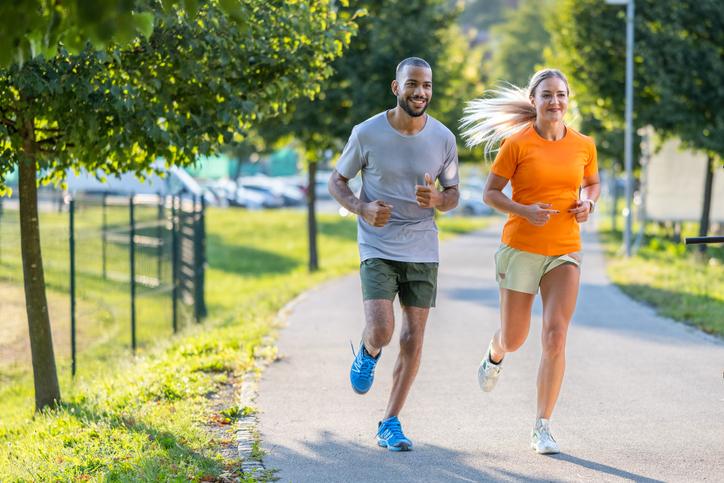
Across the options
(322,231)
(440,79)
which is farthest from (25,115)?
(322,231)

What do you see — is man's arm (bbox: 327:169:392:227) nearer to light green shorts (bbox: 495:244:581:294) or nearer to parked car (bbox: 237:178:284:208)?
light green shorts (bbox: 495:244:581:294)

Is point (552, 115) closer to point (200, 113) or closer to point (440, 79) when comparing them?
point (200, 113)

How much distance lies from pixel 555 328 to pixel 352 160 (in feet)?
4.45

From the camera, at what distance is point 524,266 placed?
247 inches

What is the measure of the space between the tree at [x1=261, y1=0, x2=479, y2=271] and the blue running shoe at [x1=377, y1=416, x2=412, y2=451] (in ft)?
44.4

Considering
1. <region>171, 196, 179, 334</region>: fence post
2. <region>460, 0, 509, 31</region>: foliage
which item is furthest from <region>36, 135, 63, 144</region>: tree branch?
<region>460, 0, 509, 31</region>: foliage

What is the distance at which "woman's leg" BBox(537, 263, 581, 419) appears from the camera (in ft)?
20.3

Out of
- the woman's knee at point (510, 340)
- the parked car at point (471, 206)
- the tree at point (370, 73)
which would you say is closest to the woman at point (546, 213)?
the woman's knee at point (510, 340)

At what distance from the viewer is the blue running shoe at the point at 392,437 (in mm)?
6223

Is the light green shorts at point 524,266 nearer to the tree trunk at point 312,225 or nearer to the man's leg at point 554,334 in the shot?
the man's leg at point 554,334

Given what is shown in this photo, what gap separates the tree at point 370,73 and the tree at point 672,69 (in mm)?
3705

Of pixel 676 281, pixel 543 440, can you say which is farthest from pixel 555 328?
pixel 676 281

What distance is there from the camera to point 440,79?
21734 millimetres

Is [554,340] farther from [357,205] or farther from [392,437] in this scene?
[357,205]
